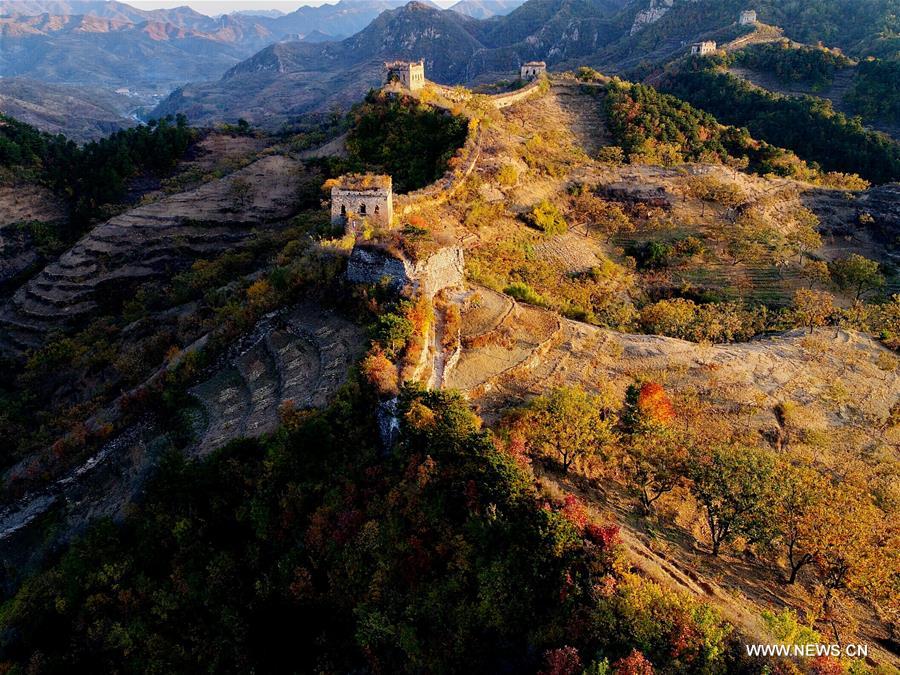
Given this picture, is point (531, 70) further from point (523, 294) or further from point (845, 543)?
point (845, 543)

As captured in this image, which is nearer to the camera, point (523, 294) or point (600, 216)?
point (523, 294)

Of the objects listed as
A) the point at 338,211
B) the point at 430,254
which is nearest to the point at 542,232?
the point at 338,211

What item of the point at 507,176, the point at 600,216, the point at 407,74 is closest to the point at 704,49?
the point at 407,74

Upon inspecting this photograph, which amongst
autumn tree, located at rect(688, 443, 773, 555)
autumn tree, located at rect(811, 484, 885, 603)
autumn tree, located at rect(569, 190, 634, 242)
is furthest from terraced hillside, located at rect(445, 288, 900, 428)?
autumn tree, located at rect(569, 190, 634, 242)

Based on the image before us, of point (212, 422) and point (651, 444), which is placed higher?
point (651, 444)

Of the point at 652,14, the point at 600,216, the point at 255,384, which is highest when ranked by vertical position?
the point at 652,14

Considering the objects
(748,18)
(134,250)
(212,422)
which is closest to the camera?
(212,422)

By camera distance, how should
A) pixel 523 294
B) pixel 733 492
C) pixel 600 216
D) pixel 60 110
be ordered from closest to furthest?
pixel 733 492
pixel 523 294
pixel 600 216
pixel 60 110
